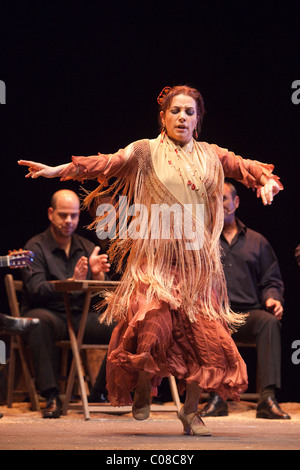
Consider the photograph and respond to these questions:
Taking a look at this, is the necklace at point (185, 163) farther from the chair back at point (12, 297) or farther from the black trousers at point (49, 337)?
the chair back at point (12, 297)

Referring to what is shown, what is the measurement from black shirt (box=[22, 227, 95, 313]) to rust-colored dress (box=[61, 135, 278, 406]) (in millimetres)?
1274

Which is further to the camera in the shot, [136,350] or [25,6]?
[25,6]

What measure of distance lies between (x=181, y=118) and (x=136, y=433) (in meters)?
1.26

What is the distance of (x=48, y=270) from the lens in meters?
4.60

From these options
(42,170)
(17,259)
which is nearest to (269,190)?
(42,170)

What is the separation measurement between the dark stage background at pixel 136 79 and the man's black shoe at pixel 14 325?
3.02 feet

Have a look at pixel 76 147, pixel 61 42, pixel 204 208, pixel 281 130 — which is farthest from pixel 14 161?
pixel 204 208

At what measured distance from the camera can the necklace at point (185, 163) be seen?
311 cm

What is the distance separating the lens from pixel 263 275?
471 cm

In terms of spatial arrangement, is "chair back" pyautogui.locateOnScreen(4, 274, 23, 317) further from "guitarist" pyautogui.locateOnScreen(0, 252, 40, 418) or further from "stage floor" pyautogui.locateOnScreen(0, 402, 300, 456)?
"stage floor" pyautogui.locateOnScreen(0, 402, 300, 456)

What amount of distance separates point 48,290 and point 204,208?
1.54m

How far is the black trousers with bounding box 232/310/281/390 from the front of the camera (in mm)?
4227
